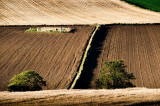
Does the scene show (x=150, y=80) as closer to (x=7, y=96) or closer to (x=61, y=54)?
(x=61, y=54)

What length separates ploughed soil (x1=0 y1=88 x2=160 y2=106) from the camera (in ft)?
37.5

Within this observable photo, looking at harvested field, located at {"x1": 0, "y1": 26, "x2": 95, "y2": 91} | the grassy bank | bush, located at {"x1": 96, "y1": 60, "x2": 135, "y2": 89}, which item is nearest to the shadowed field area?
bush, located at {"x1": 96, "y1": 60, "x2": 135, "y2": 89}

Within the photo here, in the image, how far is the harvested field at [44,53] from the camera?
2016 centimetres

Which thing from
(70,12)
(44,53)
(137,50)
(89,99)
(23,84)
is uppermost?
(89,99)

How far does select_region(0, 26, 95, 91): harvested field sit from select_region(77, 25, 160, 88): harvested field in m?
1.68

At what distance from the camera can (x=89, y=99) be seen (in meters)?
11.8

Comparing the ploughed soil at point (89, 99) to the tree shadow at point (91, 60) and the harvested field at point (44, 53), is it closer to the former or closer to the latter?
the harvested field at point (44, 53)

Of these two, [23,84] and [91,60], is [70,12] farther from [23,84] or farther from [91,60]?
[23,84]

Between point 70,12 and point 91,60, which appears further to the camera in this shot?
point 70,12

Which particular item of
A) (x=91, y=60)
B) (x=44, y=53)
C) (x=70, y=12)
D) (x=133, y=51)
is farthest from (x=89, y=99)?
(x=70, y=12)

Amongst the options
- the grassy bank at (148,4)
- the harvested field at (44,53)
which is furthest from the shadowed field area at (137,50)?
the grassy bank at (148,4)

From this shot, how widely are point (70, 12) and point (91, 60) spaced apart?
22575 mm

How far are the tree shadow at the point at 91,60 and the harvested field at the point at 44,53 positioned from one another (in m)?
0.86

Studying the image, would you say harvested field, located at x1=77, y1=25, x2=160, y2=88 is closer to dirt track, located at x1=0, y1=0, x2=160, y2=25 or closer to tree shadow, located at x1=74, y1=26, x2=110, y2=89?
tree shadow, located at x1=74, y1=26, x2=110, y2=89
